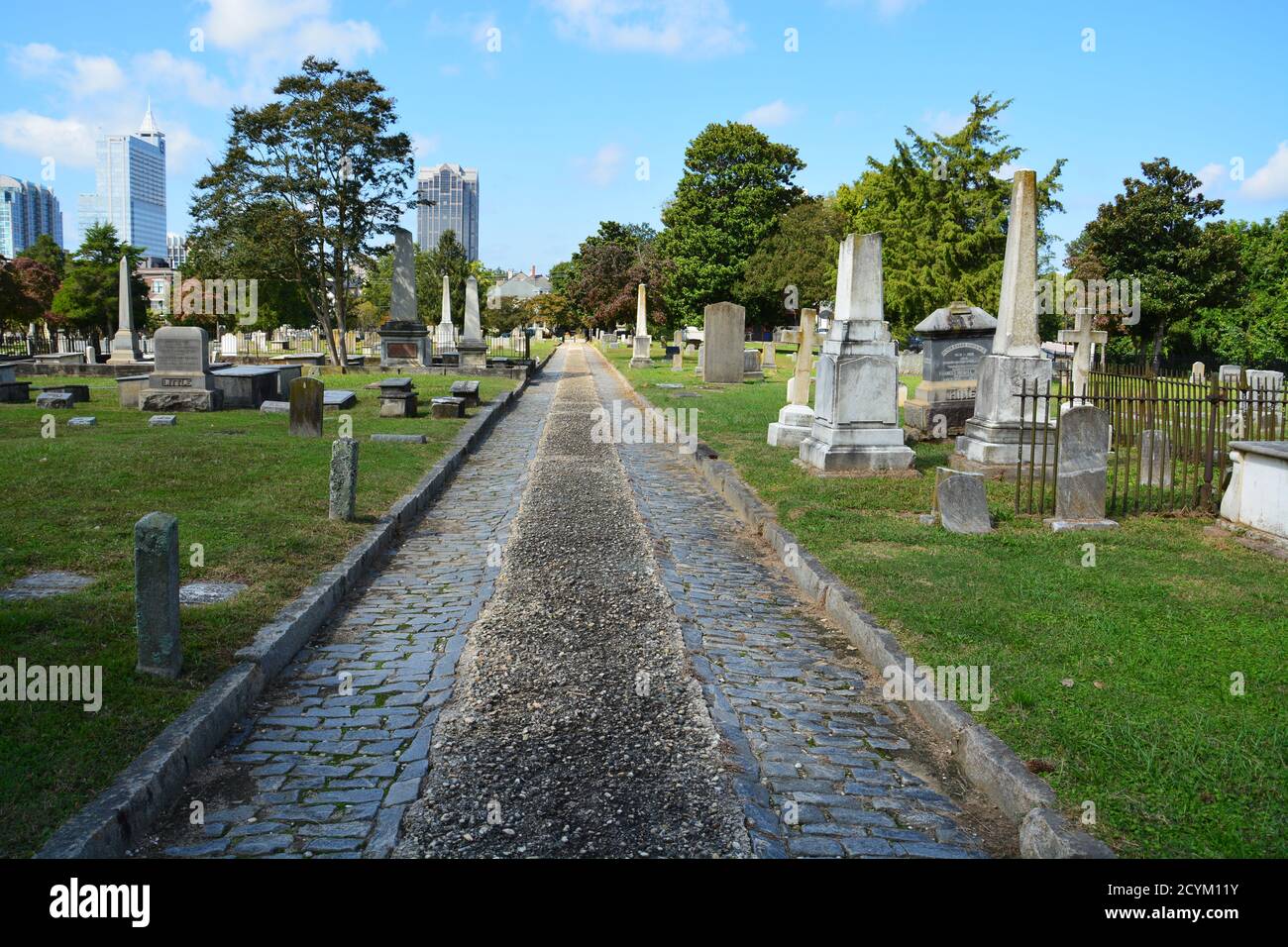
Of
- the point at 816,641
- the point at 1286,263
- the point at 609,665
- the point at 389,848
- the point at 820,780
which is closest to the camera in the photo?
the point at 389,848

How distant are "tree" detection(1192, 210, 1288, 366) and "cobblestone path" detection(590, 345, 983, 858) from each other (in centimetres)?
4429

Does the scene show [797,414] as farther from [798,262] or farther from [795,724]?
[798,262]

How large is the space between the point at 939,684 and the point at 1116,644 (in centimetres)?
142

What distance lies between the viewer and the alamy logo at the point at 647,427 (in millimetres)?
17625

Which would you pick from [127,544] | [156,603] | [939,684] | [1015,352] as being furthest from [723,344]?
[156,603]

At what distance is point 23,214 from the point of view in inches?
7318

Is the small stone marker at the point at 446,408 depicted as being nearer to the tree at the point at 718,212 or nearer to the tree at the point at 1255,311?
the tree at the point at 718,212
